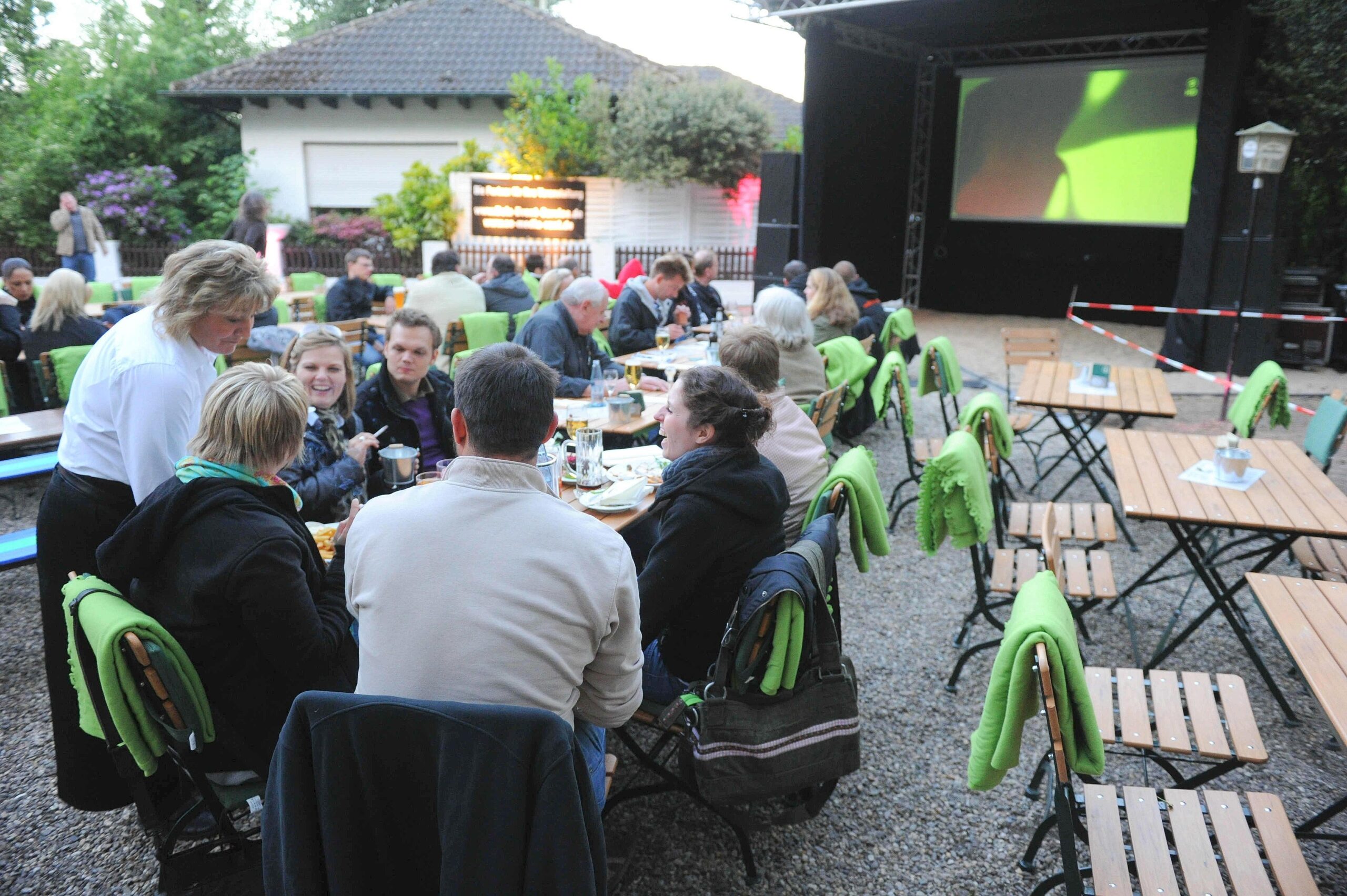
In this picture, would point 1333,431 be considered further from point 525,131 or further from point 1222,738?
point 525,131

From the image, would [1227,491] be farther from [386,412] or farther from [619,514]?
[386,412]

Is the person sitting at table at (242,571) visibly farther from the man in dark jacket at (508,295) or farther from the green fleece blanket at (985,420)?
the man in dark jacket at (508,295)

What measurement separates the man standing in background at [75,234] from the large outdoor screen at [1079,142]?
12.4 meters

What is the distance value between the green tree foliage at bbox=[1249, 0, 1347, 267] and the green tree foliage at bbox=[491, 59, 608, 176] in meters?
10.1

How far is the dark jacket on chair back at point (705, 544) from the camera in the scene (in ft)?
7.75

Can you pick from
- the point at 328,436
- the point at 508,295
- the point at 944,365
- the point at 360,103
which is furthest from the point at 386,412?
the point at 360,103

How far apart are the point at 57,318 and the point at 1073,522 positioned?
580 cm

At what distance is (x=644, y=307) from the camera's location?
6.66m

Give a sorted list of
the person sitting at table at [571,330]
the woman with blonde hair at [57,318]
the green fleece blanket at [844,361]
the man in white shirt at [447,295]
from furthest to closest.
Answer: the man in white shirt at [447,295] < the woman with blonde hair at [57,318] < the green fleece blanket at [844,361] < the person sitting at table at [571,330]

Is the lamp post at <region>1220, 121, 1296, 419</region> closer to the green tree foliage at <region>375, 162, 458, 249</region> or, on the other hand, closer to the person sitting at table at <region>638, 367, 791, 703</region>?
the person sitting at table at <region>638, 367, 791, 703</region>

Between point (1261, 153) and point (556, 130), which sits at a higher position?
Answer: point (556, 130)

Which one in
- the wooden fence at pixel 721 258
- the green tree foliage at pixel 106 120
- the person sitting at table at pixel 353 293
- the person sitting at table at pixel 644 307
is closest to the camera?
the person sitting at table at pixel 644 307

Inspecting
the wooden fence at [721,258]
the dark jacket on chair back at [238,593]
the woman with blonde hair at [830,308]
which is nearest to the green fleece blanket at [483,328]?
the woman with blonde hair at [830,308]

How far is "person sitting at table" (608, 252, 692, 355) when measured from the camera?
6566 mm
